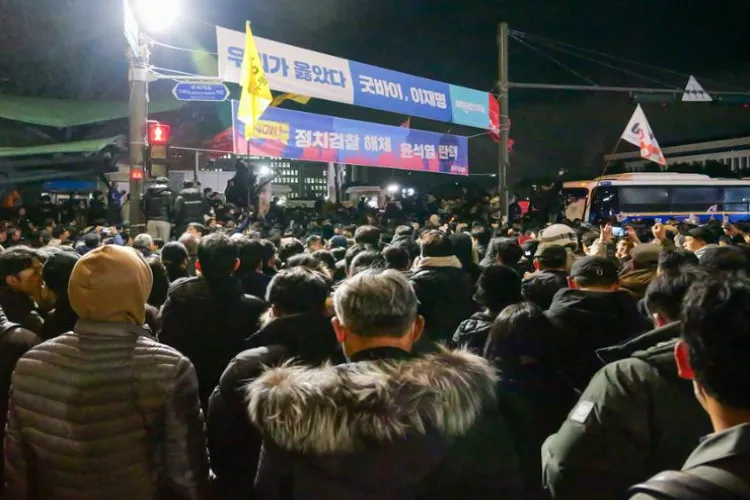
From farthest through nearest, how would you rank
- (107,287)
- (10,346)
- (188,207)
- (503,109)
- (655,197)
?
(655,197), (503,109), (188,207), (10,346), (107,287)

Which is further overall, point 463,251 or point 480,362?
point 463,251

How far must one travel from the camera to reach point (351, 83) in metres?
14.1

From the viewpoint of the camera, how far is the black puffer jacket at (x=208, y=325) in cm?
396

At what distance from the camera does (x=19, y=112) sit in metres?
13.9

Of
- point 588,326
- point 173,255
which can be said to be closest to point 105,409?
point 588,326

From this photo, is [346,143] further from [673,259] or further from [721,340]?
[721,340]

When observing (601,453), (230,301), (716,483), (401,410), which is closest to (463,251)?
(230,301)

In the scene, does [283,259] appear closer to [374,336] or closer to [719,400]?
[374,336]

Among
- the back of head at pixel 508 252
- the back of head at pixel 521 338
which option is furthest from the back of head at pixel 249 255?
the back of head at pixel 521 338

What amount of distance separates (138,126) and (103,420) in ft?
28.4

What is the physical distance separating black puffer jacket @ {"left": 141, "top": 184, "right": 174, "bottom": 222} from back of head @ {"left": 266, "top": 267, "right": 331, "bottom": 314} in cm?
887

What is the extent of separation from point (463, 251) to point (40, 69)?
1468 centimetres

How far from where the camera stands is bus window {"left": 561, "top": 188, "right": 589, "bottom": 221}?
23.4 metres

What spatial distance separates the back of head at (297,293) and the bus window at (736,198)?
25.1 meters
